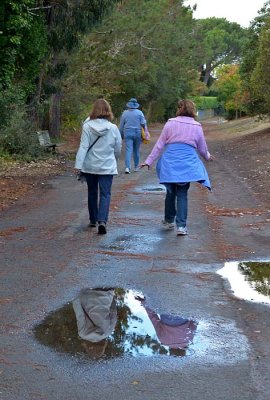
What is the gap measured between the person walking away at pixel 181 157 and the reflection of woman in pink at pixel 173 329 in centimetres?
363

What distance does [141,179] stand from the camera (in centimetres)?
1609

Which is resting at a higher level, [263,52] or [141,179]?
[263,52]

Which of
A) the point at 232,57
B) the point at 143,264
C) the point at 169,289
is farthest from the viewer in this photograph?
the point at 232,57

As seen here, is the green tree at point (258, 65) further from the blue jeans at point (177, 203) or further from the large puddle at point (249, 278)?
the large puddle at point (249, 278)

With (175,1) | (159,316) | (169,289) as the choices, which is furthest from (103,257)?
(175,1)

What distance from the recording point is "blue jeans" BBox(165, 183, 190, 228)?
9062mm

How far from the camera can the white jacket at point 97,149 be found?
30.0 ft

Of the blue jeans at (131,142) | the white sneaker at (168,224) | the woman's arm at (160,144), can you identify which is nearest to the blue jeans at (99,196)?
the woman's arm at (160,144)

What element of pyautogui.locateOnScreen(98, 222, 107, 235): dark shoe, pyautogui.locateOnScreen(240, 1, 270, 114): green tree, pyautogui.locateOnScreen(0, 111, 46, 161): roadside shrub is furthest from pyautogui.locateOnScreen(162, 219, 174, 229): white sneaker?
pyautogui.locateOnScreen(240, 1, 270, 114): green tree

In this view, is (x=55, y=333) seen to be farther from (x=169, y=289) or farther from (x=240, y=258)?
(x=240, y=258)

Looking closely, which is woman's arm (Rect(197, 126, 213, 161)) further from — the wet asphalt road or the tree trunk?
the tree trunk

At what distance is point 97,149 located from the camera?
9.20m

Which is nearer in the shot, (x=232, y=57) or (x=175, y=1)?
(x=175, y=1)

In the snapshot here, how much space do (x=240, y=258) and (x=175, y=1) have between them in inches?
2269
